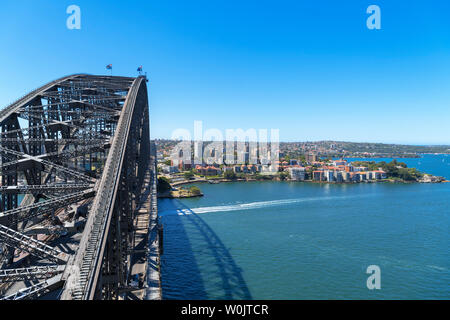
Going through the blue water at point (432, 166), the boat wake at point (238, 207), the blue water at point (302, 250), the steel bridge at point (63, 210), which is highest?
the steel bridge at point (63, 210)

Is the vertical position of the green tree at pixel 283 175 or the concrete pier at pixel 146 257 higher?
the concrete pier at pixel 146 257

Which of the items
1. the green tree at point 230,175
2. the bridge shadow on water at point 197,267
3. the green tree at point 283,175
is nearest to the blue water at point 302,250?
the bridge shadow on water at point 197,267

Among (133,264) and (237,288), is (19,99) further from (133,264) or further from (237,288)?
(237,288)

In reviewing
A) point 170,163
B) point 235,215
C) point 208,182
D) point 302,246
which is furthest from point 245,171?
point 302,246

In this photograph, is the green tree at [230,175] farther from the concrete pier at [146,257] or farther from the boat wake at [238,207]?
the concrete pier at [146,257]

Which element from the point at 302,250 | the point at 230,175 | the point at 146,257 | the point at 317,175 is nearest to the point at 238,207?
the point at 302,250

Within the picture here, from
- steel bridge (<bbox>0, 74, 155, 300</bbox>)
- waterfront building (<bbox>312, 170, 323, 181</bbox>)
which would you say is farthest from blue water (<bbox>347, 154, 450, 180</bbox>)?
steel bridge (<bbox>0, 74, 155, 300</bbox>)

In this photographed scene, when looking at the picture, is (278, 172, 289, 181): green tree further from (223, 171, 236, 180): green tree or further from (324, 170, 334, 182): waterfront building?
(223, 171, 236, 180): green tree
